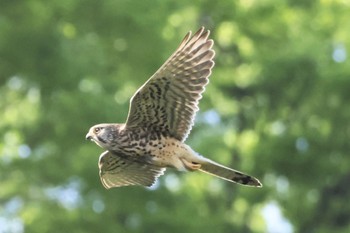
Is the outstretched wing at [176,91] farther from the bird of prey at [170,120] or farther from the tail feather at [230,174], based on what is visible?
the tail feather at [230,174]

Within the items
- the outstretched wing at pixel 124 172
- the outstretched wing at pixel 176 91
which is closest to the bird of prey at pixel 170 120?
the outstretched wing at pixel 176 91

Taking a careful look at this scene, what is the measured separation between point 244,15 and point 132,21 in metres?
2.32

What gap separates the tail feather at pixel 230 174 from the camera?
612 centimetres

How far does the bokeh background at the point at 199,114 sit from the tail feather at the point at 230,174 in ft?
23.8

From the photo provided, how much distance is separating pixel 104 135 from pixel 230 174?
2.57ft

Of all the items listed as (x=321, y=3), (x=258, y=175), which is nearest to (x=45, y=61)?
(x=258, y=175)

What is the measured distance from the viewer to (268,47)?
15945mm

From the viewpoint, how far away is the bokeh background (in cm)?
1399

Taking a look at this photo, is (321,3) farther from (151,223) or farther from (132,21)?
(151,223)

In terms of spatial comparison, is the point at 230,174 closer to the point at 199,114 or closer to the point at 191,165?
the point at 191,165

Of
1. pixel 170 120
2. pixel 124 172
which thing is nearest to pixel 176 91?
pixel 170 120

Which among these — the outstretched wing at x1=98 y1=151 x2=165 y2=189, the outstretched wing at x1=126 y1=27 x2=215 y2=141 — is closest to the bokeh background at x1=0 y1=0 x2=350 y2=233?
the outstretched wing at x1=98 y1=151 x2=165 y2=189

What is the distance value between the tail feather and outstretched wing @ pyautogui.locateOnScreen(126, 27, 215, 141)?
0.36 m

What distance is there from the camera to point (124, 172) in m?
6.93
